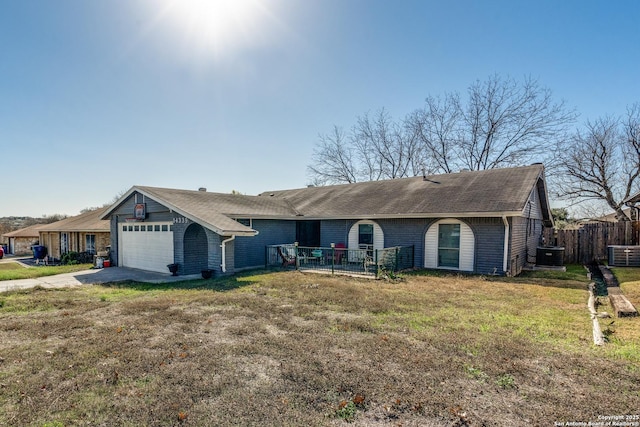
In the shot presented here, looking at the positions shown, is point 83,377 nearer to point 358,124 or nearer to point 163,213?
point 163,213

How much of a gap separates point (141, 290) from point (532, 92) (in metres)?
30.3

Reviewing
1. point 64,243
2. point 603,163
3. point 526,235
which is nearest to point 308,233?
point 526,235

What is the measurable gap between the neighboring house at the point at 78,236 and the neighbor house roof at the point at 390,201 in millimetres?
3943

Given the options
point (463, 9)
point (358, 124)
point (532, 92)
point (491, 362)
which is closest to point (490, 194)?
point (463, 9)

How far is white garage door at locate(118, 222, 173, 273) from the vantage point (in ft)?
46.3

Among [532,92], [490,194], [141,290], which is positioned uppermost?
[532,92]

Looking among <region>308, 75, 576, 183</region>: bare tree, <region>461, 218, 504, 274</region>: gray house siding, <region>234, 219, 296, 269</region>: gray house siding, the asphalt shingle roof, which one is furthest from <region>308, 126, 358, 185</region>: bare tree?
<region>461, 218, 504, 274</region>: gray house siding

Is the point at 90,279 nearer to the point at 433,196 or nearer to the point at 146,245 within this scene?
the point at 146,245

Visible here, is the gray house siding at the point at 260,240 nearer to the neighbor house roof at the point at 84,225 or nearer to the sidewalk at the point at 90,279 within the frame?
the sidewalk at the point at 90,279

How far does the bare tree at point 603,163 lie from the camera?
25375 mm

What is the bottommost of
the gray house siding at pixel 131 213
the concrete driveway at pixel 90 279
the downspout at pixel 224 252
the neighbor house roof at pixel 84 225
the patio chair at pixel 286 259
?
the concrete driveway at pixel 90 279

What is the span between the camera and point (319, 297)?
8.66 metres

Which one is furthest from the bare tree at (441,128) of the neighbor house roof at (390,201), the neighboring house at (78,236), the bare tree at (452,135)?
the neighboring house at (78,236)

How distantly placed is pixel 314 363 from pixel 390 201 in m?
12.2
